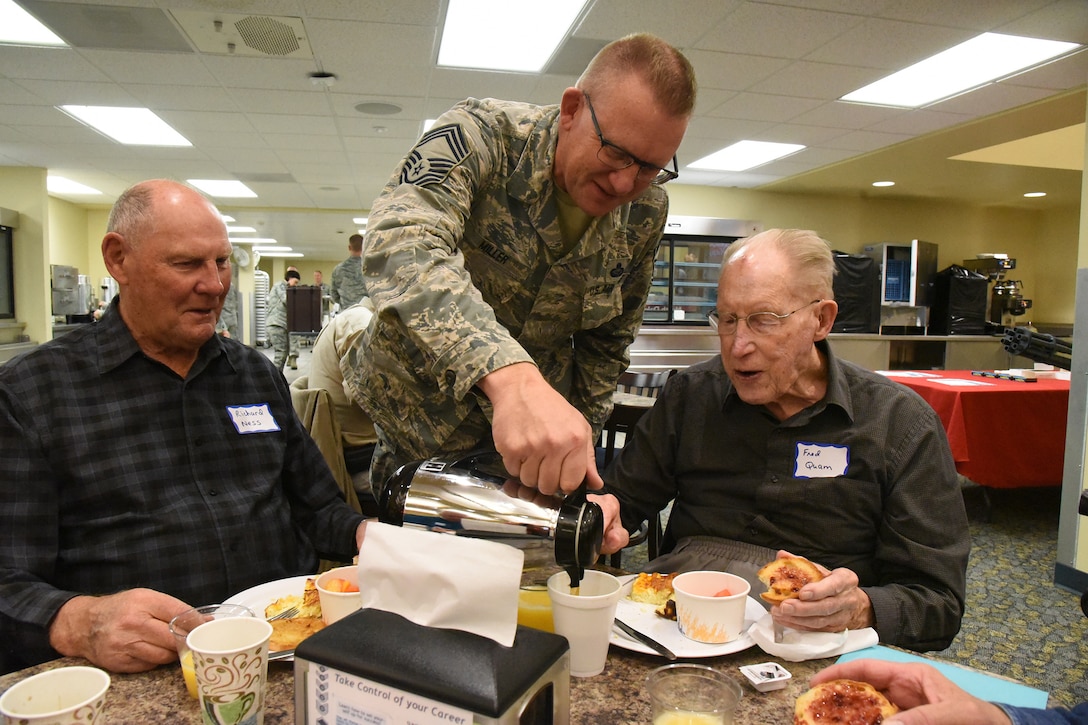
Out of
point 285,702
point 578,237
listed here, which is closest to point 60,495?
point 285,702

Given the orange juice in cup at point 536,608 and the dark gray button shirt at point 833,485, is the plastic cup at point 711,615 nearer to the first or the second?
the orange juice in cup at point 536,608

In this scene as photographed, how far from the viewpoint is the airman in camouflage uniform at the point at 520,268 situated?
854 mm

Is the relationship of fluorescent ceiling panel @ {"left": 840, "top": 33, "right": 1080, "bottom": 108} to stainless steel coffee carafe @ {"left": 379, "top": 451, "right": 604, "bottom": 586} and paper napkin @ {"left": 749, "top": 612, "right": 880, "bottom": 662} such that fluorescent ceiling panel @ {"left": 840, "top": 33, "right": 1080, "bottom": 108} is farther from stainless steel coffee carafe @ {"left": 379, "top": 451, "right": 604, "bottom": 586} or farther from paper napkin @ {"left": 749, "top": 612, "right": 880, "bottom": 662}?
stainless steel coffee carafe @ {"left": 379, "top": 451, "right": 604, "bottom": 586}

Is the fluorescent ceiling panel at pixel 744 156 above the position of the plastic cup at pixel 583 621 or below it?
above

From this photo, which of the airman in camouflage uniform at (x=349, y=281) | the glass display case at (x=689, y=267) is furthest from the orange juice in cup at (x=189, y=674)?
the glass display case at (x=689, y=267)

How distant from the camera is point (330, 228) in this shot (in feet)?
47.8

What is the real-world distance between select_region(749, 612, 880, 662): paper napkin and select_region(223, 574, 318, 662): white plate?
0.74 m

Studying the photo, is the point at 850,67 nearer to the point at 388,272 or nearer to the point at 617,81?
the point at 617,81

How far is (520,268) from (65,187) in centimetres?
1117

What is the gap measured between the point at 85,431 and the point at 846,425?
155 cm

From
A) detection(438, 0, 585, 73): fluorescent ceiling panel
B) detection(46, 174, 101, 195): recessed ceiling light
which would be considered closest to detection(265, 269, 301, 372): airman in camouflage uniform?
detection(46, 174, 101, 195): recessed ceiling light

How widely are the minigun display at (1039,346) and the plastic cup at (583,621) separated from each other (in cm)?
399

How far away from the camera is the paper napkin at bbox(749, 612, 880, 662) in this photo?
979 millimetres

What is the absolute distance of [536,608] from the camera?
35.4 inches
